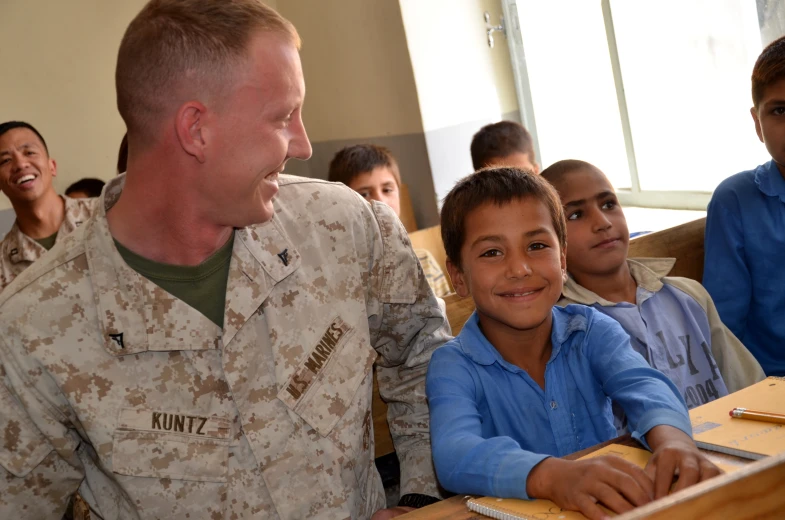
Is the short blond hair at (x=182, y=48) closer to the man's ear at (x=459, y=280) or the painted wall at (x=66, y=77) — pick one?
the man's ear at (x=459, y=280)

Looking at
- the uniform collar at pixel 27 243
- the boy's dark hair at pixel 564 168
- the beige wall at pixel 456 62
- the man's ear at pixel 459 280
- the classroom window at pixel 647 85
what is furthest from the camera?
the beige wall at pixel 456 62

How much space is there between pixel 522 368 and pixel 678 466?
21.7 inches

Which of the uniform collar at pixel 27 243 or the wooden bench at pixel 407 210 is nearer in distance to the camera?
the uniform collar at pixel 27 243

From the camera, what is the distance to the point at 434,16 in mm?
4277

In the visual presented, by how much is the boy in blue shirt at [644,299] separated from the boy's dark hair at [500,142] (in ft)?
5.04

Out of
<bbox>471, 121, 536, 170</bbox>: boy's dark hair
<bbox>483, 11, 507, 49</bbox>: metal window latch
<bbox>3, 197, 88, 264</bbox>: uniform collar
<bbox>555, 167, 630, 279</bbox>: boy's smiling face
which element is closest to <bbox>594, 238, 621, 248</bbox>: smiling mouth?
<bbox>555, 167, 630, 279</bbox>: boy's smiling face

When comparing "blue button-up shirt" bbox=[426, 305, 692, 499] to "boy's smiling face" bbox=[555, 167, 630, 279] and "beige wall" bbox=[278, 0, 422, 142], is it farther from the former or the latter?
"beige wall" bbox=[278, 0, 422, 142]

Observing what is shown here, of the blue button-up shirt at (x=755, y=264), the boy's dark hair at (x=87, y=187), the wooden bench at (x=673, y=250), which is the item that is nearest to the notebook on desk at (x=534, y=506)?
the wooden bench at (x=673, y=250)

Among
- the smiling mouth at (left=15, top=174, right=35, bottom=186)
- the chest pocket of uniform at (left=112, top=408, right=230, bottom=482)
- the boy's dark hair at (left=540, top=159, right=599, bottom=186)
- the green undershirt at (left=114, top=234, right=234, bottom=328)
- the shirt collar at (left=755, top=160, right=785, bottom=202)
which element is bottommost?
the chest pocket of uniform at (left=112, top=408, right=230, bottom=482)

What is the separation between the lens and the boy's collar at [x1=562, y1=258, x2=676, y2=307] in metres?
1.90

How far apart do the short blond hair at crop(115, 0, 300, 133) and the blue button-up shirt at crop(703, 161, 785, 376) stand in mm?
1369

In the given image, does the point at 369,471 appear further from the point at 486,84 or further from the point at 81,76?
the point at 81,76

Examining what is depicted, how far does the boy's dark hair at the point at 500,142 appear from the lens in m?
3.58

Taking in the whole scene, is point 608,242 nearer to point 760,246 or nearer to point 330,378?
point 760,246
